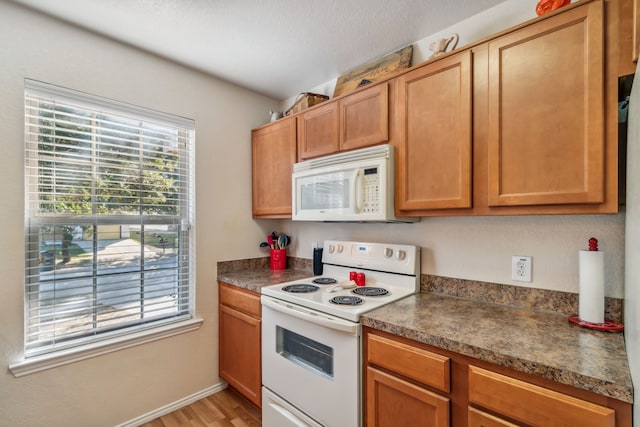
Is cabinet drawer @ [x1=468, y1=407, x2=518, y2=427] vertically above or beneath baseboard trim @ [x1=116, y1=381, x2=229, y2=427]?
above

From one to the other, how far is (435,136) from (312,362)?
4.39 feet

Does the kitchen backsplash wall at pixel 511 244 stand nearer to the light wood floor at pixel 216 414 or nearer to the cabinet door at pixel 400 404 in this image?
the cabinet door at pixel 400 404

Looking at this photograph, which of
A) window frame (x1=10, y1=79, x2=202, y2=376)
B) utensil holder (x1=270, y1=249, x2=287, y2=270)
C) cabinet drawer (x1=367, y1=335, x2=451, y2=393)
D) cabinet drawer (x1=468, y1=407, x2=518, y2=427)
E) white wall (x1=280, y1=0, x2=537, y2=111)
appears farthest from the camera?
utensil holder (x1=270, y1=249, x2=287, y2=270)

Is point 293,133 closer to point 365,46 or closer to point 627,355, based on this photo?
point 365,46

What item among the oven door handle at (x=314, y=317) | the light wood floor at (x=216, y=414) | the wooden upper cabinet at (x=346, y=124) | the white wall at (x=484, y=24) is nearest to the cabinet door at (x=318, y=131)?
the wooden upper cabinet at (x=346, y=124)

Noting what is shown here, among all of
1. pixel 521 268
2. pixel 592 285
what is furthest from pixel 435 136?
pixel 592 285

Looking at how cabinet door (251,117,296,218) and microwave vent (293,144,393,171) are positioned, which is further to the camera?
cabinet door (251,117,296,218)

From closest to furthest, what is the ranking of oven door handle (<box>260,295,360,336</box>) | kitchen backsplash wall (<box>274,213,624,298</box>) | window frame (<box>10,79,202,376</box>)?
kitchen backsplash wall (<box>274,213,624,298</box>) → oven door handle (<box>260,295,360,336</box>) → window frame (<box>10,79,202,376</box>)

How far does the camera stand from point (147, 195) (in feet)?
6.75

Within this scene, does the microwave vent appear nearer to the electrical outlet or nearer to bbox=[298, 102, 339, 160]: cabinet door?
bbox=[298, 102, 339, 160]: cabinet door

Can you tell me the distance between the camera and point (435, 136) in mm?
1494

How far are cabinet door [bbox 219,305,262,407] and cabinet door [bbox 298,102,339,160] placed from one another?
1.21 meters

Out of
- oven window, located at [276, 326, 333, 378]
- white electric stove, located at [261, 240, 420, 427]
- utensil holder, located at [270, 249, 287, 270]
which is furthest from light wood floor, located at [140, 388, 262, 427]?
utensil holder, located at [270, 249, 287, 270]

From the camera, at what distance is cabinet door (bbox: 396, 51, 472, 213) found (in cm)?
139
